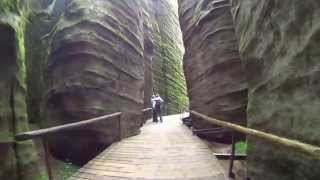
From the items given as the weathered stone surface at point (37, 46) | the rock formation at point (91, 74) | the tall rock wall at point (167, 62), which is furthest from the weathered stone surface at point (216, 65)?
the tall rock wall at point (167, 62)

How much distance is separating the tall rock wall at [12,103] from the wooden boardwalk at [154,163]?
3.55ft

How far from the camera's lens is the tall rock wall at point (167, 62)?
2761 cm

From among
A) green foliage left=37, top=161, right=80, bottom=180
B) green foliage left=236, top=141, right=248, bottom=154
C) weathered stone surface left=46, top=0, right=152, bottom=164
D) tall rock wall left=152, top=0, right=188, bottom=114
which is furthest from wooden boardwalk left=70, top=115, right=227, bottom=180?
tall rock wall left=152, top=0, right=188, bottom=114

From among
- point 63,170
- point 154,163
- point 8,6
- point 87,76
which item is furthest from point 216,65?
point 8,6

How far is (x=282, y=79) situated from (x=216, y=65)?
676cm

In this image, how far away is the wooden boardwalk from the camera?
5812 millimetres

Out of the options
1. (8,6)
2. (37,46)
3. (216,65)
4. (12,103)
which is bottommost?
(12,103)

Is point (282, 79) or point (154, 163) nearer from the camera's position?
point (282, 79)

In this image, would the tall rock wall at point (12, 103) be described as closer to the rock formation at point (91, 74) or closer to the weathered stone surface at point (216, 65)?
the rock formation at point (91, 74)

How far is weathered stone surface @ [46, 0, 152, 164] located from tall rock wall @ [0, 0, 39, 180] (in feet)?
8.84

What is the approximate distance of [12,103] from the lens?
631 cm

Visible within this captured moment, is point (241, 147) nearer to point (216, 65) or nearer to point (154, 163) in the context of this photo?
point (216, 65)

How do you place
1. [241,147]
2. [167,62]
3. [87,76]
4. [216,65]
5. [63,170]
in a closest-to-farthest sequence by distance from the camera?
[241,147], [63,170], [87,76], [216,65], [167,62]

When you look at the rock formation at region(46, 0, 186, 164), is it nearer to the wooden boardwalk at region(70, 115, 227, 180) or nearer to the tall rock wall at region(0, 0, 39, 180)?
the wooden boardwalk at region(70, 115, 227, 180)
